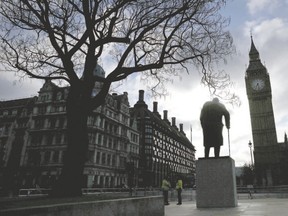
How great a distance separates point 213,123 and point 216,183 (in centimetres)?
256

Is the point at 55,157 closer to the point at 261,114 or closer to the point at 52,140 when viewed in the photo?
the point at 52,140

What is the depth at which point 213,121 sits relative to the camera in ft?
39.4

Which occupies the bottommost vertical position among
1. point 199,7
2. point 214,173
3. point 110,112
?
point 214,173

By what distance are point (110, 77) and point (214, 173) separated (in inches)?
233

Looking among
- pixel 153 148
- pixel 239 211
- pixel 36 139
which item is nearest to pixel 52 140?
pixel 36 139

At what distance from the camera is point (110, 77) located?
9.38 metres

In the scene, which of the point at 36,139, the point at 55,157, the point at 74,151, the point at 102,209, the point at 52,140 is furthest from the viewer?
the point at 36,139

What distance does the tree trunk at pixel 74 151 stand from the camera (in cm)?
751

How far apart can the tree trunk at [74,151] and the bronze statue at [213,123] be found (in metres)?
5.82

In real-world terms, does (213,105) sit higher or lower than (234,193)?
higher

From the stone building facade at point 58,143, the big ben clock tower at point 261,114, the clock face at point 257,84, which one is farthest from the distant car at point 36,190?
the clock face at point 257,84

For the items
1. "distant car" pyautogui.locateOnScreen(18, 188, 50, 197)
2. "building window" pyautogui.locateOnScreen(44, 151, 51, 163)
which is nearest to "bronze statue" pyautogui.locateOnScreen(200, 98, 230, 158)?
"distant car" pyautogui.locateOnScreen(18, 188, 50, 197)

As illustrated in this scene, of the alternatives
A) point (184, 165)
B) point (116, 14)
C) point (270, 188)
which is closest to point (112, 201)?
point (116, 14)

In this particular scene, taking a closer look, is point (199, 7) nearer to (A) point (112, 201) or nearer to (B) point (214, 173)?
(B) point (214, 173)
